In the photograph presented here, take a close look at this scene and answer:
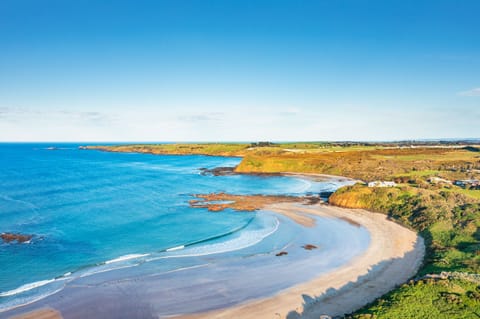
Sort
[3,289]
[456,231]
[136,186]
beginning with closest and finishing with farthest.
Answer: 1. [3,289]
2. [456,231]
3. [136,186]

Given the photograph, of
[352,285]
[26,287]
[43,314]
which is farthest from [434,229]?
[26,287]

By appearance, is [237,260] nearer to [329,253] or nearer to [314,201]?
[329,253]

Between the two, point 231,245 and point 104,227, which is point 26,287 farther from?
point 231,245

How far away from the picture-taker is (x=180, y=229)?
43.1 metres

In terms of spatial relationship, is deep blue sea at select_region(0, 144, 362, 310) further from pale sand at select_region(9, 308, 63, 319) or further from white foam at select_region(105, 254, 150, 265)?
pale sand at select_region(9, 308, 63, 319)

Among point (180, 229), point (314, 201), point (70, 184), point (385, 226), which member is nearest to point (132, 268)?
point (180, 229)

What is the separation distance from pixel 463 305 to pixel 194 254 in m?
22.6

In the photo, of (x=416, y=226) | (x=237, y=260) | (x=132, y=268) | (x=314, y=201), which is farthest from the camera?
(x=314, y=201)

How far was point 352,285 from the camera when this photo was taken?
84.8 ft

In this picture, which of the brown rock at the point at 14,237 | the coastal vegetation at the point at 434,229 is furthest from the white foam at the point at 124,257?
the coastal vegetation at the point at 434,229

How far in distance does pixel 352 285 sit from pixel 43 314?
21.8 metres

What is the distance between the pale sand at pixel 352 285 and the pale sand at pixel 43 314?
329 inches

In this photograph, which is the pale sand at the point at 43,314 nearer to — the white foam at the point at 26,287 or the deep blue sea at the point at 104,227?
the deep blue sea at the point at 104,227

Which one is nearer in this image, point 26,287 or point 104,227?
point 26,287
